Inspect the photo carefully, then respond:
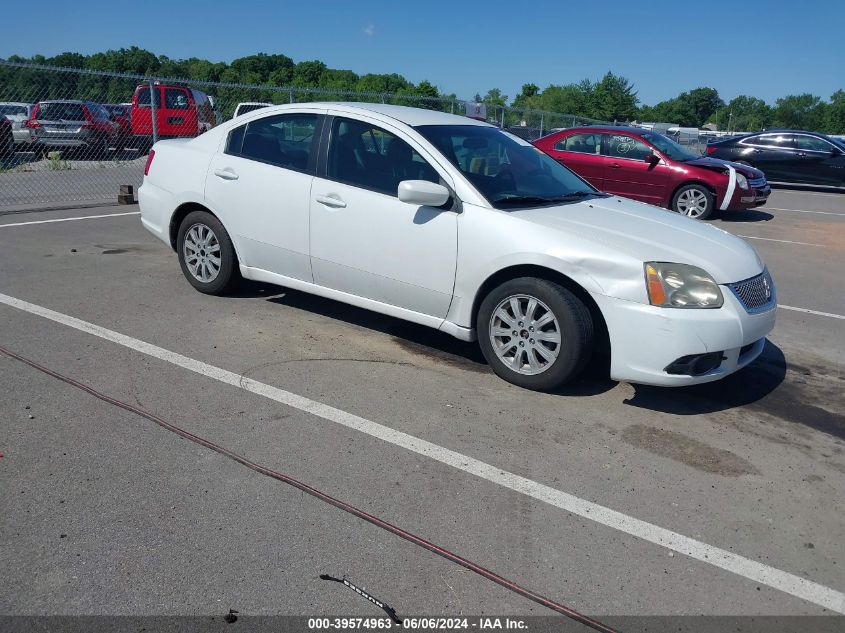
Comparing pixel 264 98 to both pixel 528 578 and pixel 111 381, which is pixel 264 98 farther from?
pixel 528 578

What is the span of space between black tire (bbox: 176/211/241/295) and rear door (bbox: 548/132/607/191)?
27.5ft

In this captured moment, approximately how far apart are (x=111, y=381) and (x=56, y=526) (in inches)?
62.5

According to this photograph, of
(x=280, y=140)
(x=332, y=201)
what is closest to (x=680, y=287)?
(x=332, y=201)

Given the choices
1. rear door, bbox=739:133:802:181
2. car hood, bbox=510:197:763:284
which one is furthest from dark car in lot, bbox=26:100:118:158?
rear door, bbox=739:133:802:181

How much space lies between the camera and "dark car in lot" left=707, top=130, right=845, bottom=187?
19375mm

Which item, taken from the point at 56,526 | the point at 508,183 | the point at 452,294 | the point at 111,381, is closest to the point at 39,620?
the point at 56,526

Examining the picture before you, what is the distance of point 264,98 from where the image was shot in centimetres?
1947

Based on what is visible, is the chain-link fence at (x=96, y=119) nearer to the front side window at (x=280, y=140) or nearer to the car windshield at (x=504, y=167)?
the front side window at (x=280, y=140)

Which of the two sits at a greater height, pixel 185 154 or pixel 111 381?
pixel 185 154

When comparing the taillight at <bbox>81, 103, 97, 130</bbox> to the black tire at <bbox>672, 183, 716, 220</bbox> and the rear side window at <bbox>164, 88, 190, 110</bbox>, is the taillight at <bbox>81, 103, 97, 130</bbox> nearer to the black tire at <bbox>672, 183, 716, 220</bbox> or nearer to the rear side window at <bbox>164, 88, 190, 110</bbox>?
the rear side window at <bbox>164, 88, 190, 110</bbox>

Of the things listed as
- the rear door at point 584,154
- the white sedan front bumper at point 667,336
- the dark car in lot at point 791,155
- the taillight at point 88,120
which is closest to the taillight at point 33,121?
the taillight at point 88,120

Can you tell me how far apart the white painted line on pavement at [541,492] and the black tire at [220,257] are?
1.08 metres

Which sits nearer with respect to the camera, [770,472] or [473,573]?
[473,573]

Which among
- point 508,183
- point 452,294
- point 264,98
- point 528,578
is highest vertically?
point 264,98
